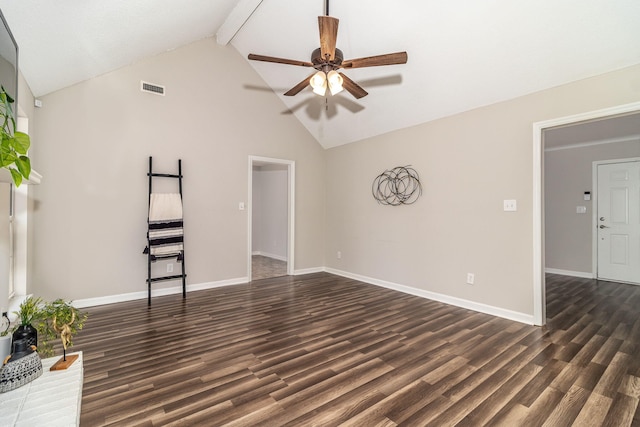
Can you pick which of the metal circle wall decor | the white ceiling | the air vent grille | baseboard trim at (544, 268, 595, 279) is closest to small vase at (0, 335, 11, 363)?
the white ceiling

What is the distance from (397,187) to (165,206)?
3.41 metres

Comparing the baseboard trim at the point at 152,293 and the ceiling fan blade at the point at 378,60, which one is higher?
the ceiling fan blade at the point at 378,60

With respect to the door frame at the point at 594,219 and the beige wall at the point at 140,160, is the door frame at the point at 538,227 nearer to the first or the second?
the door frame at the point at 594,219

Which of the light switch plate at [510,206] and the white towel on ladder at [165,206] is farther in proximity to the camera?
the white towel on ladder at [165,206]

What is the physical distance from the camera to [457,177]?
3.81 metres

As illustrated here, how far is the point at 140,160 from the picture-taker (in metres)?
3.97

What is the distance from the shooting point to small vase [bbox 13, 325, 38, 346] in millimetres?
1593

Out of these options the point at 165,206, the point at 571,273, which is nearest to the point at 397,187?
the point at 165,206

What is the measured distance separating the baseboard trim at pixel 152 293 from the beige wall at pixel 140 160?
2.4 inches

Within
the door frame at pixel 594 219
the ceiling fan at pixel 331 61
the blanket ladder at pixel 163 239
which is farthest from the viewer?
the door frame at pixel 594 219

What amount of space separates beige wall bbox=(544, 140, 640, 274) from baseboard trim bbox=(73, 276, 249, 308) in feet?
19.9

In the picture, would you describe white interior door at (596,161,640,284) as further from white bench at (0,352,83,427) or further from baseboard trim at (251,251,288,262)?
white bench at (0,352,83,427)

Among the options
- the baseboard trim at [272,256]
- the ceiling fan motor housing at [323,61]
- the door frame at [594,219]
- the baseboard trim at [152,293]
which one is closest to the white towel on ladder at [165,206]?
the baseboard trim at [152,293]

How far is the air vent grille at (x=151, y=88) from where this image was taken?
3947 mm
